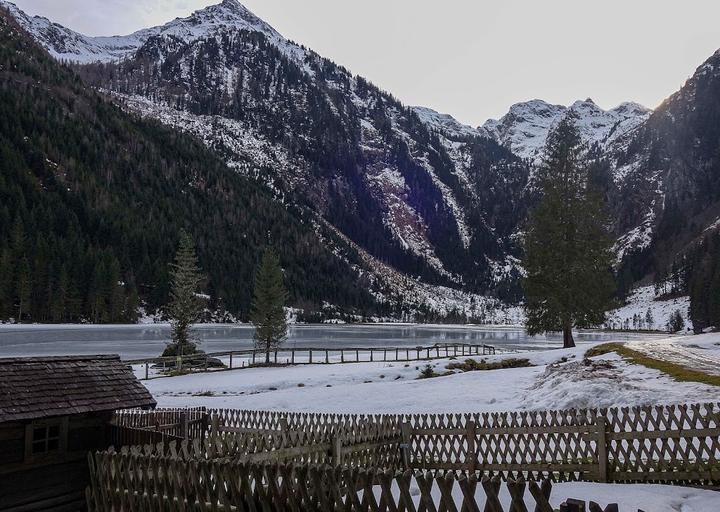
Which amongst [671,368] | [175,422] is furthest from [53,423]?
[671,368]

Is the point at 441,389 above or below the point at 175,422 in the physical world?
below

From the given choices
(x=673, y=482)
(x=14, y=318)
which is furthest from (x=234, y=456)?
(x=14, y=318)

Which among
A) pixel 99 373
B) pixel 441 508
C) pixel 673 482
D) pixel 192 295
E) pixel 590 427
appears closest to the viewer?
pixel 441 508

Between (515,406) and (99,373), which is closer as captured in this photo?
(99,373)

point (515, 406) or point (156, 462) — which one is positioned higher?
point (156, 462)

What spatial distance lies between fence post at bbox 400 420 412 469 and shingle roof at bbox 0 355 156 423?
22.0 ft

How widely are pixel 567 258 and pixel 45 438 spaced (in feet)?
107

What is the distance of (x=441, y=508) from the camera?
5.57 meters

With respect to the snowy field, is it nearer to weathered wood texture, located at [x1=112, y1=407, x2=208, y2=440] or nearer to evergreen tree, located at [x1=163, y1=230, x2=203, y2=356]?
weathered wood texture, located at [x1=112, y1=407, x2=208, y2=440]

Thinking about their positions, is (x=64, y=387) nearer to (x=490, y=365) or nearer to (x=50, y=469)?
(x=50, y=469)

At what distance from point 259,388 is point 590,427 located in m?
21.3

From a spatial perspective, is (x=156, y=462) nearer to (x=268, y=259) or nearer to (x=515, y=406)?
(x=515, y=406)

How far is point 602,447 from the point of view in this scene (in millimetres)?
10984

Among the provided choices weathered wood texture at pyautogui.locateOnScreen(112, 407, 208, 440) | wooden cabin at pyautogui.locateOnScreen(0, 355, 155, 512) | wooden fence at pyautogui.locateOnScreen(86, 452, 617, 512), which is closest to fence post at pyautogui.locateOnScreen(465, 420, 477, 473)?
wooden fence at pyautogui.locateOnScreen(86, 452, 617, 512)
